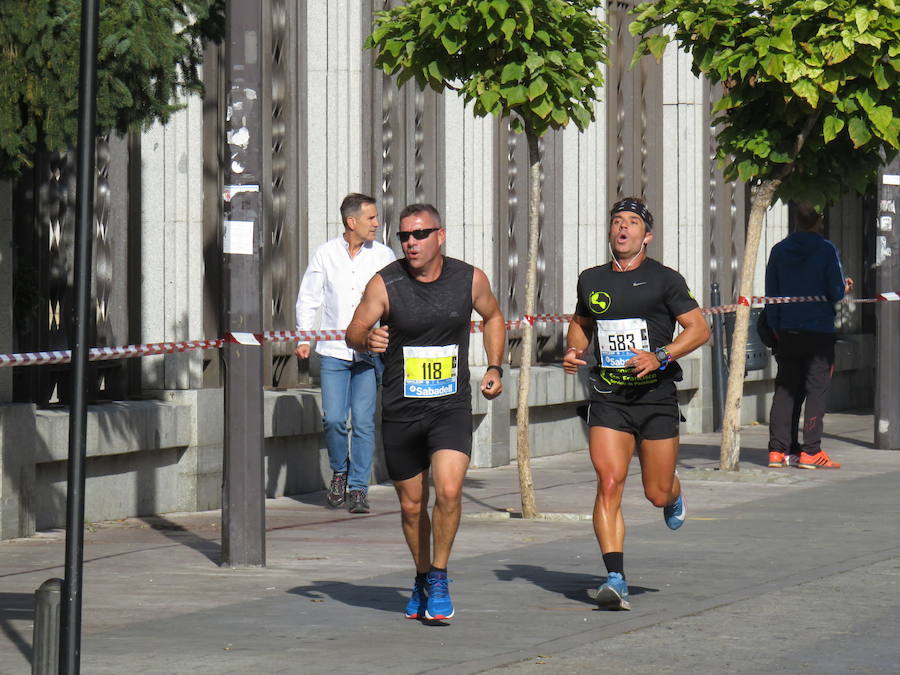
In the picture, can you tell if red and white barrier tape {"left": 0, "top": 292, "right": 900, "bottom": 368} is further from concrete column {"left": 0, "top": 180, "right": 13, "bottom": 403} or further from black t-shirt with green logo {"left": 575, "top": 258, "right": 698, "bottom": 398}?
black t-shirt with green logo {"left": 575, "top": 258, "right": 698, "bottom": 398}

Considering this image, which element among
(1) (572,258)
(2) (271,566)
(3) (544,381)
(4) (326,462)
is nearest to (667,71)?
(1) (572,258)

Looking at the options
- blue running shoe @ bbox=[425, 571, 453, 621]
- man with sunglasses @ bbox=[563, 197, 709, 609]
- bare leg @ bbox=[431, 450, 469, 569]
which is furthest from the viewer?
man with sunglasses @ bbox=[563, 197, 709, 609]

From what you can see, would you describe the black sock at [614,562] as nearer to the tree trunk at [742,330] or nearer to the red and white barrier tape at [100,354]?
the red and white barrier tape at [100,354]

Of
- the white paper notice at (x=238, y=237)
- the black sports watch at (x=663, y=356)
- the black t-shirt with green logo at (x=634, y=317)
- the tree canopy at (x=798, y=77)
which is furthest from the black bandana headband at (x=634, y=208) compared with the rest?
the tree canopy at (x=798, y=77)

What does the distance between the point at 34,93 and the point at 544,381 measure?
831cm

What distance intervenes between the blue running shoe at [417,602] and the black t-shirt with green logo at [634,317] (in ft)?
4.41

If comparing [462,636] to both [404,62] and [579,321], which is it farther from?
[404,62]

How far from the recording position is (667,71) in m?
19.8

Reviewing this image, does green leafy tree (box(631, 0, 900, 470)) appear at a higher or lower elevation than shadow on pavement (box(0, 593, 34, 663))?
higher

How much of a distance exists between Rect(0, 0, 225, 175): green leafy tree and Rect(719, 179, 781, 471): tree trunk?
18.7ft

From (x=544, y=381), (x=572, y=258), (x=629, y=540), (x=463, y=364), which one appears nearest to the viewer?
(x=463, y=364)

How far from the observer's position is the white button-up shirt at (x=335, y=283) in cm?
1266

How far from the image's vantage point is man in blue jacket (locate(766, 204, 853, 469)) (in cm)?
1548

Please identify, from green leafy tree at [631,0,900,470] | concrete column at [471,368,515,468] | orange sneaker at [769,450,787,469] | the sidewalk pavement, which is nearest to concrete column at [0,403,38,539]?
the sidewalk pavement
